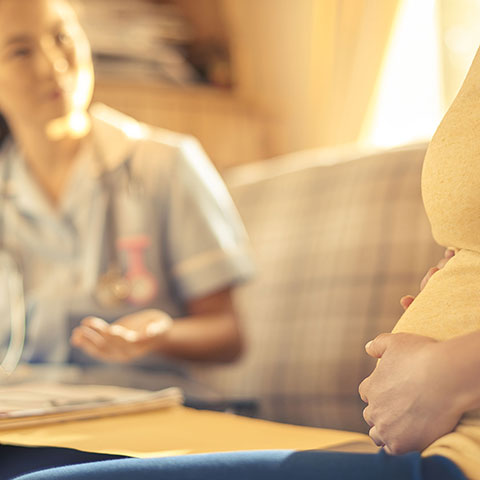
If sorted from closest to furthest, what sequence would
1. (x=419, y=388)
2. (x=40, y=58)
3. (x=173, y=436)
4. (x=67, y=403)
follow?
1. (x=419, y=388)
2. (x=173, y=436)
3. (x=67, y=403)
4. (x=40, y=58)

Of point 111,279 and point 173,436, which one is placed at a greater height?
point 111,279

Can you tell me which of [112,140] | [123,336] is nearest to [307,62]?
[112,140]

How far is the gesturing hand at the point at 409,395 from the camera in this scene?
0.43m

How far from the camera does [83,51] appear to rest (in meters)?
1.15

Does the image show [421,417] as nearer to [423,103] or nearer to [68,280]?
[68,280]

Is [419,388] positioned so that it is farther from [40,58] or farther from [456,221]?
[40,58]

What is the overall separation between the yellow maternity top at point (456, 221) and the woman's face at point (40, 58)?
28.4 inches

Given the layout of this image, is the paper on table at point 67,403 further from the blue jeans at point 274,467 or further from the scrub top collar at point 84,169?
the scrub top collar at point 84,169

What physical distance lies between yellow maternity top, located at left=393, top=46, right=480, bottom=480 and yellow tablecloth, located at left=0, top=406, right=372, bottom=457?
0.09 m

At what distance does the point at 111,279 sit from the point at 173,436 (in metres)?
0.52

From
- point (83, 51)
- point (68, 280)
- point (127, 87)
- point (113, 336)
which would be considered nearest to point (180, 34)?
point (127, 87)

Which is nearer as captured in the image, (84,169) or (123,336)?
(123,336)

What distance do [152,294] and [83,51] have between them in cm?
35

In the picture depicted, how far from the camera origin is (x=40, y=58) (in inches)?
42.9
